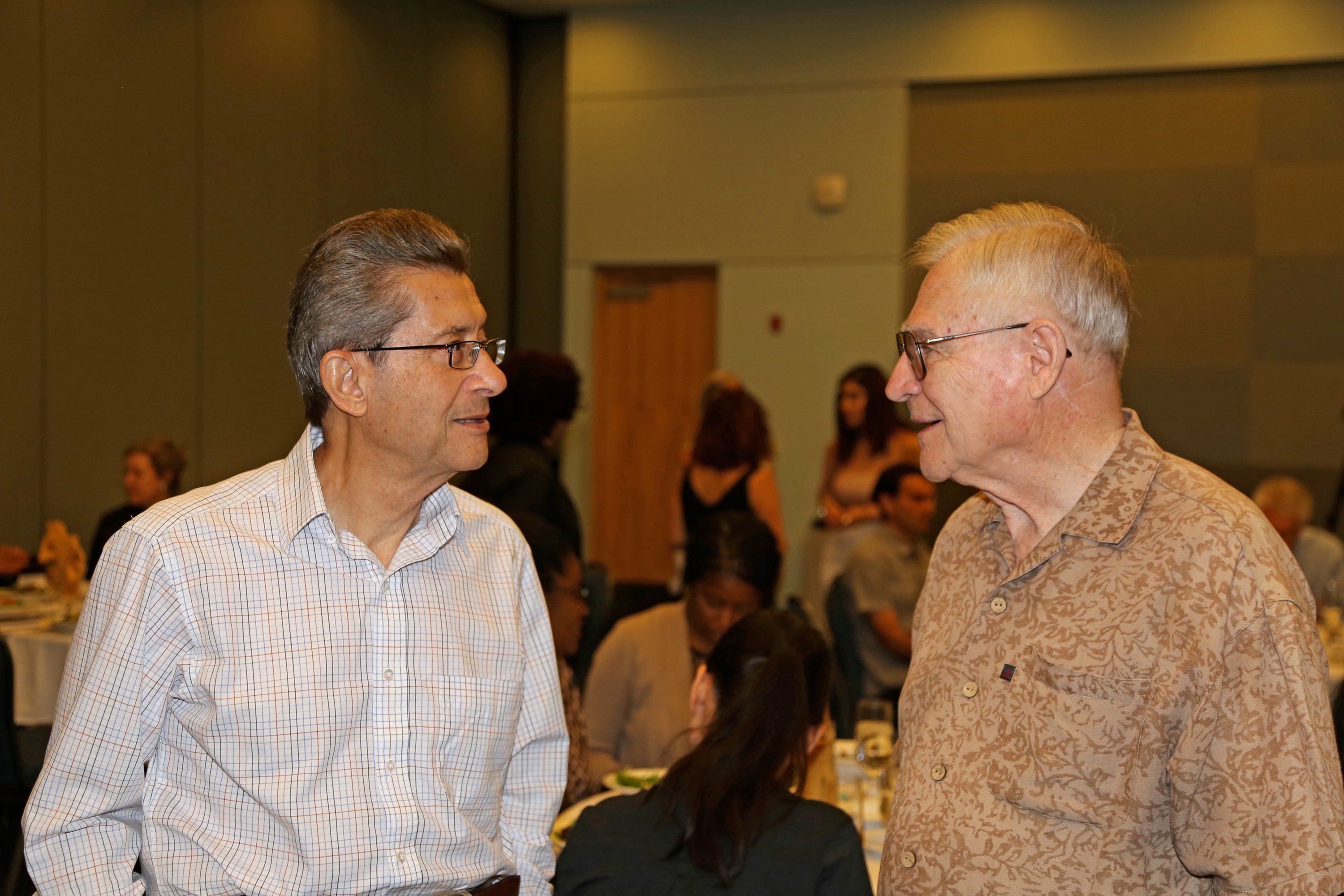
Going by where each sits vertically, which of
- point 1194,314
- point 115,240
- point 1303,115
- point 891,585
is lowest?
point 891,585

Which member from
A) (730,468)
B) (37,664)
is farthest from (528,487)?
(37,664)

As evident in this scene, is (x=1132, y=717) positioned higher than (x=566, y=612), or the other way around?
(x=1132, y=717)

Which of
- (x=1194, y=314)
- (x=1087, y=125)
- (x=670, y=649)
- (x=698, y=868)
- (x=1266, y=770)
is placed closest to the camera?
(x=1266, y=770)

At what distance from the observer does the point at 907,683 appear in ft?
5.46

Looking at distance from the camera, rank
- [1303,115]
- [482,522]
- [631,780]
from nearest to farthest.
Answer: [482,522] → [631,780] → [1303,115]

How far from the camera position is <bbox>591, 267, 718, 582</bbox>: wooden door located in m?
8.60

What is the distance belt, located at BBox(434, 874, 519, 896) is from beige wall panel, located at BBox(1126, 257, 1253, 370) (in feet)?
Result: 21.7

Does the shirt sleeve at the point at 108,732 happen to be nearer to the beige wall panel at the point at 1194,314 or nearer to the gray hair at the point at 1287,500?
the gray hair at the point at 1287,500

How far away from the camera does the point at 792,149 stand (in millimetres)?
8148

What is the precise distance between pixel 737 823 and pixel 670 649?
1.28 metres

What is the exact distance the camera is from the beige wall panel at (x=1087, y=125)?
24.1 feet

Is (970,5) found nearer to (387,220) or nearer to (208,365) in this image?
(208,365)

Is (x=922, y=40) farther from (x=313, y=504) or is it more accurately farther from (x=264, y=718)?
(x=264, y=718)

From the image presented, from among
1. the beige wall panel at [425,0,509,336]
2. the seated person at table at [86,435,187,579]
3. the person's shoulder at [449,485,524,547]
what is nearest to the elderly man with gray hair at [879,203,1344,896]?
the person's shoulder at [449,485,524,547]
